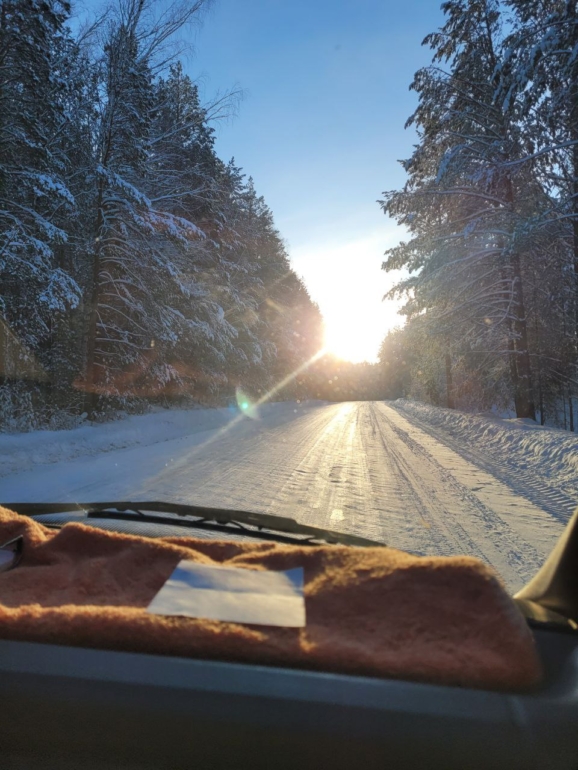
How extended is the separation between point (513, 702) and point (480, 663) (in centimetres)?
8

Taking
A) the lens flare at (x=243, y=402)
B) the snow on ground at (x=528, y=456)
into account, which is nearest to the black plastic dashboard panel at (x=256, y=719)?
the snow on ground at (x=528, y=456)

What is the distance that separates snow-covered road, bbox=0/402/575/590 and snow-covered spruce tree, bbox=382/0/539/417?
21.5 ft

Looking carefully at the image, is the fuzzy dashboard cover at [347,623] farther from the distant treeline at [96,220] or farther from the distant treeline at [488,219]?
the distant treeline at [488,219]

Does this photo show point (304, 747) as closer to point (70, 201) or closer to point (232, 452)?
point (232, 452)

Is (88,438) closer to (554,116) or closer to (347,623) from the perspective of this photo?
(347,623)

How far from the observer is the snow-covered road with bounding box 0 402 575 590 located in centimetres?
433

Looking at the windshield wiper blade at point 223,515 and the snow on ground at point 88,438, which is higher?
the windshield wiper blade at point 223,515

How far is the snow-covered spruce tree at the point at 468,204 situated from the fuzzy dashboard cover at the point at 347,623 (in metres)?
12.4

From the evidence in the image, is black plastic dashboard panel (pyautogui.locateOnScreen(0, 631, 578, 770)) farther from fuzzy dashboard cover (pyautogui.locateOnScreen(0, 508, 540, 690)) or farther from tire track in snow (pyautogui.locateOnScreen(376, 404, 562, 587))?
tire track in snow (pyautogui.locateOnScreen(376, 404, 562, 587))

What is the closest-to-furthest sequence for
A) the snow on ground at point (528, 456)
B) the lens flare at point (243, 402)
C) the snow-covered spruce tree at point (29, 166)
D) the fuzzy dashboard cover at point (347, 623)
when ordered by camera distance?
1. the fuzzy dashboard cover at point (347, 623)
2. the snow on ground at point (528, 456)
3. the snow-covered spruce tree at point (29, 166)
4. the lens flare at point (243, 402)

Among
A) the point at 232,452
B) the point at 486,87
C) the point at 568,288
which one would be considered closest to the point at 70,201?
the point at 232,452

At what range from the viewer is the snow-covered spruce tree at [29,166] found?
9109mm

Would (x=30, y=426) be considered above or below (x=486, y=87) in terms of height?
below

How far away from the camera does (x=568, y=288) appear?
13.4 metres
